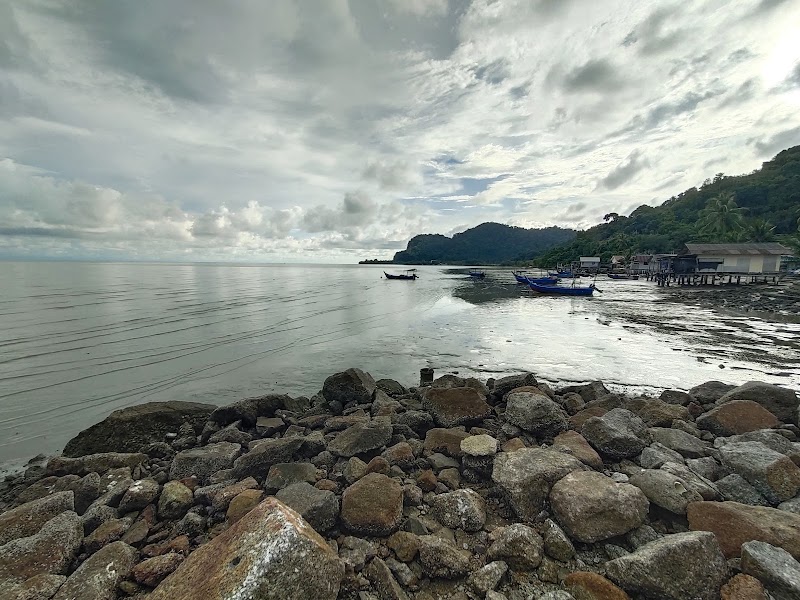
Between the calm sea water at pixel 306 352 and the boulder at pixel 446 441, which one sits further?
the calm sea water at pixel 306 352

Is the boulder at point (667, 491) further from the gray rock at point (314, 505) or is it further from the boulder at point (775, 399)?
the boulder at point (775, 399)

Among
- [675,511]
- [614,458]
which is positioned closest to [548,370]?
[614,458]

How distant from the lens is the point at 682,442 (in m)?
6.49

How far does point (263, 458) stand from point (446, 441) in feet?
11.2

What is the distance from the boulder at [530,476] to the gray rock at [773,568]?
184 cm

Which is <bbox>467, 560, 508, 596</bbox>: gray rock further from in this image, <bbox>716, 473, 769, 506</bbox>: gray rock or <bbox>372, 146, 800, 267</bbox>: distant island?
<bbox>372, 146, 800, 267</bbox>: distant island

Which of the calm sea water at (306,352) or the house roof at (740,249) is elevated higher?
the house roof at (740,249)

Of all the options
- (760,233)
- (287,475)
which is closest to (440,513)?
(287,475)

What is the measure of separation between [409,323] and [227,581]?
26.5 meters

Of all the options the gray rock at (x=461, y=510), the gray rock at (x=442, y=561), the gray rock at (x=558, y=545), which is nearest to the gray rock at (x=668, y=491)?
the gray rock at (x=558, y=545)

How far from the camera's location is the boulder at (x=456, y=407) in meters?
8.06

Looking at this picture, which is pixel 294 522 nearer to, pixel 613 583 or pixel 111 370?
pixel 613 583

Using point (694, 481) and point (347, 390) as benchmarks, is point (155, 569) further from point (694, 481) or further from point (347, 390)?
point (347, 390)

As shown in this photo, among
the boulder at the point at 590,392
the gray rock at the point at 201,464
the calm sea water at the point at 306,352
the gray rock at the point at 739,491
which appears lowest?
the calm sea water at the point at 306,352
